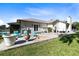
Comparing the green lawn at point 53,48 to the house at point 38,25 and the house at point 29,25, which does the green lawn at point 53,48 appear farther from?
the house at point 29,25

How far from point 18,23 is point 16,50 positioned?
582mm

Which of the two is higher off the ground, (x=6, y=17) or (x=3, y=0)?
(x=3, y=0)

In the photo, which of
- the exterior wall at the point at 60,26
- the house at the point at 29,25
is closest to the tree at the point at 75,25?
the exterior wall at the point at 60,26

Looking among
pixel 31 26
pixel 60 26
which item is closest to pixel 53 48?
pixel 60 26

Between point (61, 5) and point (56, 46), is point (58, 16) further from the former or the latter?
point (56, 46)

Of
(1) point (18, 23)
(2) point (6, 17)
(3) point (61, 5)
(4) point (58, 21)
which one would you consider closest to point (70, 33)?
(4) point (58, 21)

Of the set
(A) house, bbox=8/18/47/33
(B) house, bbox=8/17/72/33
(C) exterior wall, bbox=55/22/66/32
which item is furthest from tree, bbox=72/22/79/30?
(A) house, bbox=8/18/47/33

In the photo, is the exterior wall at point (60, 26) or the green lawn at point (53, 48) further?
the exterior wall at point (60, 26)

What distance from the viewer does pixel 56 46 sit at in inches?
154

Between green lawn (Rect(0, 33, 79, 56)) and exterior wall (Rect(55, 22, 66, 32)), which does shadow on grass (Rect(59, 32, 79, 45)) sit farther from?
exterior wall (Rect(55, 22, 66, 32))

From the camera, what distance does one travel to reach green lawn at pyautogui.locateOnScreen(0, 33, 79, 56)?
12.4 ft

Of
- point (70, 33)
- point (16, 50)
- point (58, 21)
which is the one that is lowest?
point (16, 50)

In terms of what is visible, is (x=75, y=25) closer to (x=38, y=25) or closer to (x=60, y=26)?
(x=60, y=26)

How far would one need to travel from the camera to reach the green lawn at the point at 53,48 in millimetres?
3791
